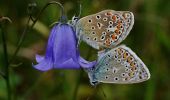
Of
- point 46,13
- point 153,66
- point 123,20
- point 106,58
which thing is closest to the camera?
point 123,20

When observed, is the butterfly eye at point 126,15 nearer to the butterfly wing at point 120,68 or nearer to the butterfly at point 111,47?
the butterfly at point 111,47

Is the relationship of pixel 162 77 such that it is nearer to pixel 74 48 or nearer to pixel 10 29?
pixel 10 29

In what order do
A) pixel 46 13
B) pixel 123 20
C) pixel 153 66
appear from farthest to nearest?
1. pixel 46 13
2. pixel 153 66
3. pixel 123 20

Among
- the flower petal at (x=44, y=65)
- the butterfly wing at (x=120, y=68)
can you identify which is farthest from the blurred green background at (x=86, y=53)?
the flower petal at (x=44, y=65)

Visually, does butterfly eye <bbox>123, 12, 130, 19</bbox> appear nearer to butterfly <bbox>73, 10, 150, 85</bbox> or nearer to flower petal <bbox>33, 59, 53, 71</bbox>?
butterfly <bbox>73, 10, 150, 85</bbox>

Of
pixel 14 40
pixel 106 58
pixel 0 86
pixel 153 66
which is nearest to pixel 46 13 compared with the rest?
pixel 14 40

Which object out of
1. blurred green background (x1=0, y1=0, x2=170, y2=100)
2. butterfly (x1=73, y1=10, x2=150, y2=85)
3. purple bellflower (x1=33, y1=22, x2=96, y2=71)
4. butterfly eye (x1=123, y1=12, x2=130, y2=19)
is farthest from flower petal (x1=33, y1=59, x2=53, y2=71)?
blurred green background (x1=0, y1=0, x2=170, y2=100)

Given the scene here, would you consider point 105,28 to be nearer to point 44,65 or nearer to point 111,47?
point 111,47
